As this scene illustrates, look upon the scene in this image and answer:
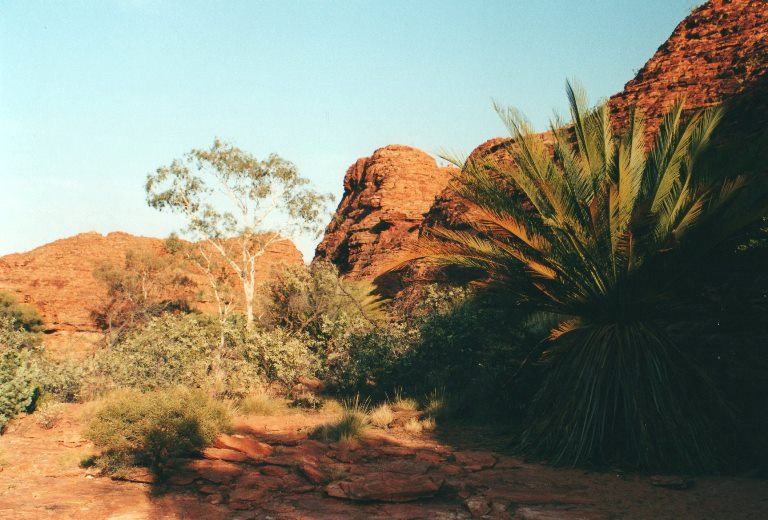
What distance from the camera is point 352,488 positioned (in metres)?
5.84

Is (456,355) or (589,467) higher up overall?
(456,355)

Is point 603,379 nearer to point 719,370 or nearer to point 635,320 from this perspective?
point 635,320

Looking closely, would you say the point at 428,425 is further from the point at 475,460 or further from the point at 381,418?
the point at 475,460

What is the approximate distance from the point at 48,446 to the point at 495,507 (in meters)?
6.82

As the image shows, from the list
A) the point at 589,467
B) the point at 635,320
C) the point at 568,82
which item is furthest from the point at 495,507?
the point at 568,82

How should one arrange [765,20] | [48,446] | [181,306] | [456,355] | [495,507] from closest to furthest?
1. [495,507]
2. [48,446]
3. [456,355]
4. [765,20]
5. [181,306]

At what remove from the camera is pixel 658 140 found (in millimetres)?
7395

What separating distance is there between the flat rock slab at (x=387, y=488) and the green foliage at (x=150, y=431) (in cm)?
221

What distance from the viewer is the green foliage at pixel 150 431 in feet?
22.4

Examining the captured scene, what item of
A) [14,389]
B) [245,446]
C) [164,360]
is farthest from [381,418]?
[14,389]

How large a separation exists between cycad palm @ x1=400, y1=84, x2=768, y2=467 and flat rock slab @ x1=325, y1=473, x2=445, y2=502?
6.32 feet

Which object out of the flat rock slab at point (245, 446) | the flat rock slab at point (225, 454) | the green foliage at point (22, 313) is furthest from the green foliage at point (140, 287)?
the flat rock slab at point (225, 454)

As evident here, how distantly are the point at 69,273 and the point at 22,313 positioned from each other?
17.2ft

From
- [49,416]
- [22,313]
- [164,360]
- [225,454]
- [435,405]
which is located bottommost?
[49,416]
